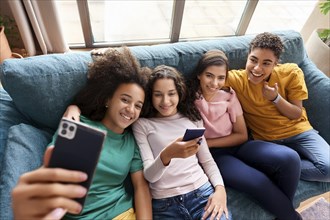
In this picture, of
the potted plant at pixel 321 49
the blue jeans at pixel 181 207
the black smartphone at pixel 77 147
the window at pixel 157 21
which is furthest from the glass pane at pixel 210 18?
the black smartphone at pixel 77 147

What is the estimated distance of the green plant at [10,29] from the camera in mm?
2180

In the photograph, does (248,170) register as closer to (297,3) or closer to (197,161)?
(197,161)

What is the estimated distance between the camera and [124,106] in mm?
1126

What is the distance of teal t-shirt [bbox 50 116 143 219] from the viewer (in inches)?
41.1

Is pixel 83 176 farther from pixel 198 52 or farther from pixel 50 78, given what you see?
pixel 198 52

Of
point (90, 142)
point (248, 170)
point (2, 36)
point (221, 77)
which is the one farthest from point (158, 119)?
point (2, 36)

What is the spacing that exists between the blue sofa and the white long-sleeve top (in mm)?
201

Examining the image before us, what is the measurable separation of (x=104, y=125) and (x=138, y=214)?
1.37 ft

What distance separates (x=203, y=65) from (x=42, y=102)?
81 centimetres

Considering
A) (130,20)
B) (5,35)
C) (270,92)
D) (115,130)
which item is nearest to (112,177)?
(115,130)

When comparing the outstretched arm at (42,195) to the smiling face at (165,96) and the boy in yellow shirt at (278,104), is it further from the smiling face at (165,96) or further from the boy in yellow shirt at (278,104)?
the boy in yellow shirt at (278,104)

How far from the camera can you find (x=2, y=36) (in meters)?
2.01

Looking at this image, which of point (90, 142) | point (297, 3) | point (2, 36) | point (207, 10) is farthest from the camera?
point (297, 3)

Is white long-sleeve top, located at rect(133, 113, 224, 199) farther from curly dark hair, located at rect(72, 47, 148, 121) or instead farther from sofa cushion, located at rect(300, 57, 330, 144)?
sofa cushion, located at rect(300, 57, 330, 144)
